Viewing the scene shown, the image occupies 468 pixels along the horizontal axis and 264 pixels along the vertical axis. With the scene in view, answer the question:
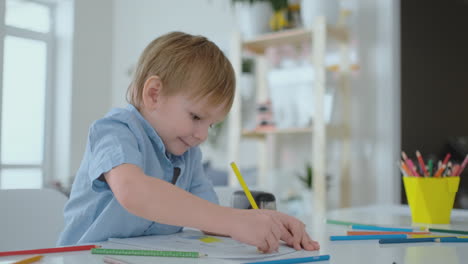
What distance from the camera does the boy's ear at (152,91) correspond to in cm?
87

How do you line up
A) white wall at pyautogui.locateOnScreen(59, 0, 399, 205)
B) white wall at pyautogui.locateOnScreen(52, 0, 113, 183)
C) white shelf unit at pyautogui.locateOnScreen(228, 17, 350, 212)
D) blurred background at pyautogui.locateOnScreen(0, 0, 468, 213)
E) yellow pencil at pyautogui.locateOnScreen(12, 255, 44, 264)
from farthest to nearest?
white wall at pyautogui.locateOnScreen(52, 0, 113, 183) → white wall at pyautogui.locateOnScreen(59, 0, 399, 205) → white shelf unit at pyautogui.locateOnScreen(228, 17, 350, 212) → blurred background at pyautogui.locateOnScreen(0, 0, 468, 213) → yellow pencil at pyautogui.locateOnScreen(12, 255, 44, 264)

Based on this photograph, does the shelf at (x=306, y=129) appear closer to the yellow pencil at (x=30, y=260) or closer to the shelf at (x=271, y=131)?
the shelf at (x=271, y=131)

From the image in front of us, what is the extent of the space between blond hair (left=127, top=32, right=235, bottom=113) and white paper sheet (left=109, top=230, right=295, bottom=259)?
256 millimetres

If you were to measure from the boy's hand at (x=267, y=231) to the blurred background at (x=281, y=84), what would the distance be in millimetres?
1024

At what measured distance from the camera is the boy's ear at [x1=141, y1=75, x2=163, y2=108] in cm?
87

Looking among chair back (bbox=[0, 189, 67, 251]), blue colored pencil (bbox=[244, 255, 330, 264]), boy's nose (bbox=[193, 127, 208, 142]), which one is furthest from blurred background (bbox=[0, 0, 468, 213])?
chair back (bbox=[0, 189, 67, 251])

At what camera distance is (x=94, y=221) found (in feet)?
2.86

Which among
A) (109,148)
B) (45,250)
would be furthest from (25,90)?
(45,250)

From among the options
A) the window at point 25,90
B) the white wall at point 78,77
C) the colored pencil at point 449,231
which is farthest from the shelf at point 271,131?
the window at point 25,90

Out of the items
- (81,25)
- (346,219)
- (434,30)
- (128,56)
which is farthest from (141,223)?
(81,25)

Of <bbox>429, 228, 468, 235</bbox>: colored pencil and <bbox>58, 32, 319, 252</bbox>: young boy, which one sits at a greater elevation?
<bbox>58, 32, 319, 252</bbox>: young boy

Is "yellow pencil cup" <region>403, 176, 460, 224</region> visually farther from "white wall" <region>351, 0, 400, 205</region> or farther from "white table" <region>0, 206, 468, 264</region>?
"white wall" <region>351, 0, 400, 205</region>

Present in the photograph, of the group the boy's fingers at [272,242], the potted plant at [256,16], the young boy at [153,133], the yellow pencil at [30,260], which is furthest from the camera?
the potted plant at [256,16]

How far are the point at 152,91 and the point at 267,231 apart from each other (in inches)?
14.7
